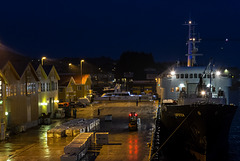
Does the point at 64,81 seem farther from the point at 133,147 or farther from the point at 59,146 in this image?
the point at 133,147

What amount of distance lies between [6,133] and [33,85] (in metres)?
9.64

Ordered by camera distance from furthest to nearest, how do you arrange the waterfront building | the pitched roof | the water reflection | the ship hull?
1. the pitched roof
2. the waterfront building
3. the ship hull
4. the water reflection

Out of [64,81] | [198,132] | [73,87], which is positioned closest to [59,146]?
[198,132]

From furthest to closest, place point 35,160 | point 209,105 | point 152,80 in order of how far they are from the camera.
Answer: point 152,80 → point 209,105 → point 35,160

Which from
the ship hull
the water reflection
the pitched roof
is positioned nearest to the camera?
the water reflection

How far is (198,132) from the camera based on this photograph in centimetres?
2677

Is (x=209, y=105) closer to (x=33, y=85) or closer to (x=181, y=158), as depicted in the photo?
(x=181, y=158)

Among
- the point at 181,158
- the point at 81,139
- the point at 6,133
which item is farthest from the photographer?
the point at 181,158

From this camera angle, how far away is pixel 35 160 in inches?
668

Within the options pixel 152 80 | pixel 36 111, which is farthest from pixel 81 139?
pixel 152 80

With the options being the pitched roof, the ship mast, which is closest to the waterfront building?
the pitched roof

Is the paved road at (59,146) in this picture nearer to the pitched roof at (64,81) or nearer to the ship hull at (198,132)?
the ship hull at (198,132)

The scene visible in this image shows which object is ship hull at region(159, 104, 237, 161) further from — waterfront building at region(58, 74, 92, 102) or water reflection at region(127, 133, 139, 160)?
waterfront building at region(58, 74, 92, 102)

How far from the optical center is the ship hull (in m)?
26.4
